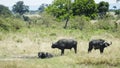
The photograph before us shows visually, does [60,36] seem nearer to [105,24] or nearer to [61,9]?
[105,24]

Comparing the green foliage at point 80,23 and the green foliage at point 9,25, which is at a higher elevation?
the green foliage at point 9,25

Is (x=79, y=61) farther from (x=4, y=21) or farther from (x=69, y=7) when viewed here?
(x=69, y=7)

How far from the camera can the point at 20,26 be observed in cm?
4522

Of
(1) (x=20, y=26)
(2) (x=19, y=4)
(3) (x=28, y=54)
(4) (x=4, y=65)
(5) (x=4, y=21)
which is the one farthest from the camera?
(2) (x=19, y=4)

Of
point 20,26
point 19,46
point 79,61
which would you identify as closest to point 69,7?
point 20,26

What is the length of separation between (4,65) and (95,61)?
4748 millimetres

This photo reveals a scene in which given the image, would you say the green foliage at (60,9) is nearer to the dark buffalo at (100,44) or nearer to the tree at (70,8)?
the tree at (70,8)

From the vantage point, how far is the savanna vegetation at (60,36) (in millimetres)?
16422

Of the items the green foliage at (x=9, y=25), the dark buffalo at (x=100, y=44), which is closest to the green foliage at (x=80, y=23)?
the green foliage at (x=9, y=25)

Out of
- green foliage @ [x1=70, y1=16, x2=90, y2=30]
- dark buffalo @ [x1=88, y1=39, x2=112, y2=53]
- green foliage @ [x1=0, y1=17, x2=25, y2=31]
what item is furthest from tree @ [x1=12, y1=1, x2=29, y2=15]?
dark buffalo @ [x1=88, y1=39, x2=112, y2=53]

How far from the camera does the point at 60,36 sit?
35281mm

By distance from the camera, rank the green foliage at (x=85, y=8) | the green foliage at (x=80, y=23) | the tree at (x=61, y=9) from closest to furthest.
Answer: the green foliage at (x=80, y=23)
the tree at (x=61, y=9)
the green foliage at (x=85, y=8)

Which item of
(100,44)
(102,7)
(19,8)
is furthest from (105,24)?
(19,8)

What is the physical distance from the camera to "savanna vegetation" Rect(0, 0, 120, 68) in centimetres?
1642
